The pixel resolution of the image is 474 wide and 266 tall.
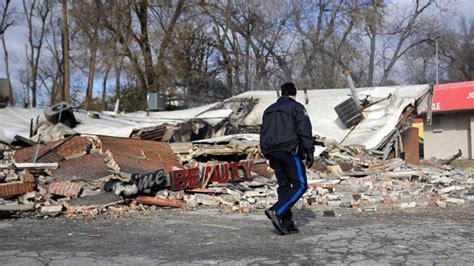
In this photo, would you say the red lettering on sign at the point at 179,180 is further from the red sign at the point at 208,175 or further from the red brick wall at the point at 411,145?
the red brick wall at the point at 411,145

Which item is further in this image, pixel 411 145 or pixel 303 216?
pixel 411 145

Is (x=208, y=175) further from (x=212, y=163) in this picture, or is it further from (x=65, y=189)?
(x=65, y=189)

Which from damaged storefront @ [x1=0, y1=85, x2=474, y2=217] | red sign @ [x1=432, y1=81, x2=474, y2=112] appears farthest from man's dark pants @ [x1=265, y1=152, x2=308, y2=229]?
red sign @ [x1=432, y1=81, x2=474, y2=112]

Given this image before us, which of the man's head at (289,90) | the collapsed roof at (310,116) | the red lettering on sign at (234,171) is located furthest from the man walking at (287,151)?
the collapsed roof at (310,116)

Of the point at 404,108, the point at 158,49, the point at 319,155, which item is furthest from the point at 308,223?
the point at 158,49

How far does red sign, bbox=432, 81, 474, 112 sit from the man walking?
81.5ft

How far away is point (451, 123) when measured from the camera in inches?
1271

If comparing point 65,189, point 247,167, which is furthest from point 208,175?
point 65,189

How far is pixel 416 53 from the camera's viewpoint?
5253cm

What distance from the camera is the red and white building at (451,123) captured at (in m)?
29.6

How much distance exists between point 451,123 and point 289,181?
27.7m

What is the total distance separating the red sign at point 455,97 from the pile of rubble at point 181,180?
1376cm

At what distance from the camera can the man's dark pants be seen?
6.84m

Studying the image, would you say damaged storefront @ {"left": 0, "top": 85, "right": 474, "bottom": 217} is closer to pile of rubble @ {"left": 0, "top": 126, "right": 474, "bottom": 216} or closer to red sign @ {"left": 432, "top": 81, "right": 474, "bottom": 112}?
pile of rubble @ {"left": 0, "top": 126, "right": 474, "bottom": 216}
